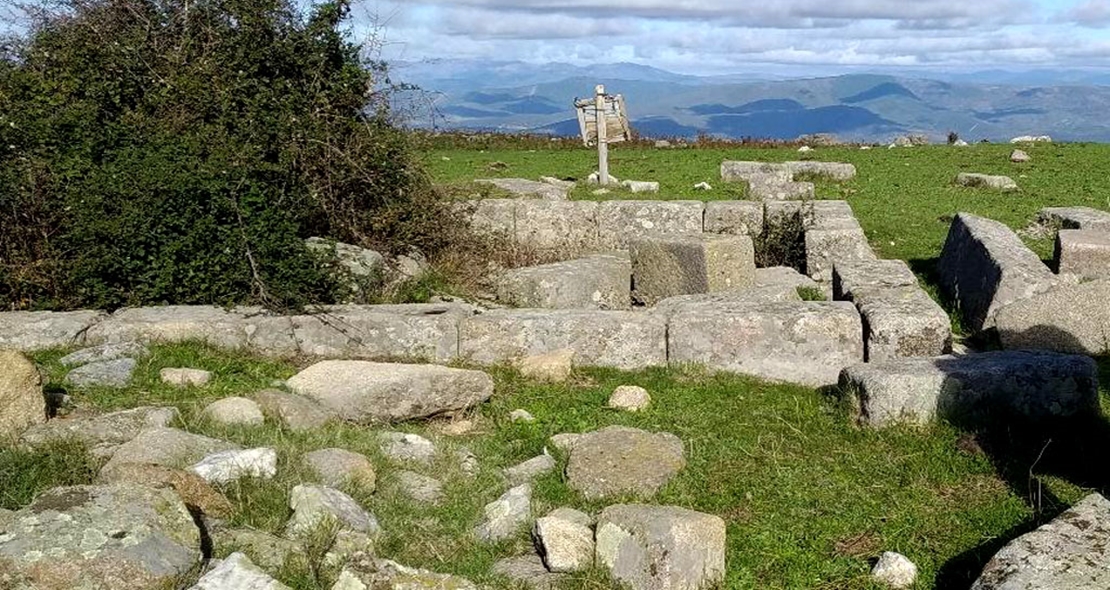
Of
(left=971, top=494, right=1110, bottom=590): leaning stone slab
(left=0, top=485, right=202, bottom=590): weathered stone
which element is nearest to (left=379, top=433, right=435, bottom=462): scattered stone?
(left=0, top=485, right=202, bottom=590): weathered stone

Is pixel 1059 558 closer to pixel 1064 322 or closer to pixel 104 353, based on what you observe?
pixel 1064 322

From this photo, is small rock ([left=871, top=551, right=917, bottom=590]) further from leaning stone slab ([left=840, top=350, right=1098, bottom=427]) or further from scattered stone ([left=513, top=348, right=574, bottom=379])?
scattered stone ([left=513, top=348, right=574, bottom=379])

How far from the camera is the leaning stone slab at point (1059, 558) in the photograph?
3.86 metres

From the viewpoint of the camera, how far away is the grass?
190 inches

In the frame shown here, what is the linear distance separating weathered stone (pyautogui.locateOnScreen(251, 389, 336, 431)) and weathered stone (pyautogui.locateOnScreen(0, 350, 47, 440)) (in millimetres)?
1266

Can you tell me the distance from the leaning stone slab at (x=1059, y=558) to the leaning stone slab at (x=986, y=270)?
17.0 ft

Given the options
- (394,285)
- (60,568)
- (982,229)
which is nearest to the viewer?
Result: (60,568)

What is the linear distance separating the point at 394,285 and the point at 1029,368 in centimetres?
569

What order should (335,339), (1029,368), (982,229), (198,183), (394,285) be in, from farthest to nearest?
(982,229), (394,285), (198,183), (335,339), (1029,368)

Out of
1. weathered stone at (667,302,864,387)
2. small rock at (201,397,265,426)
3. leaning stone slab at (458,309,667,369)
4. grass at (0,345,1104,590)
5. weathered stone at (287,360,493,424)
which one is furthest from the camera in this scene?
leaning stone slab at (458,309,667,369)

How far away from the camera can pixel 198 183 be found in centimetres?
856

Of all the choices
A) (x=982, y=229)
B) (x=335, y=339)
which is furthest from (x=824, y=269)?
(x=335, y=339)

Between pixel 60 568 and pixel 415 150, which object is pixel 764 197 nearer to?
pixel 415 150

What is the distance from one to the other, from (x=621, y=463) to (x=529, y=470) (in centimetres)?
61
